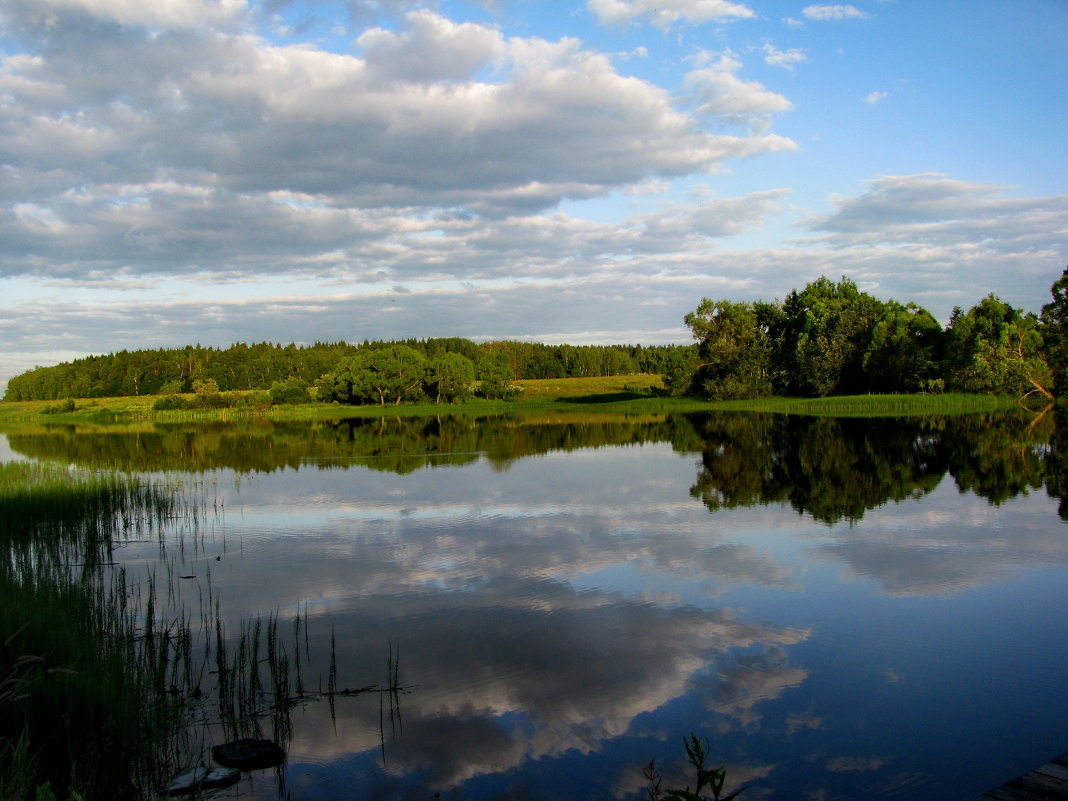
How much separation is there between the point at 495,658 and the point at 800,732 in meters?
3.62

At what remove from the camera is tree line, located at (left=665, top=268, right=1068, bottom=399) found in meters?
65.8

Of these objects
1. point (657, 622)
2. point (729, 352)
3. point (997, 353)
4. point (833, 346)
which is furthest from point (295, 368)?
point (657, 622)

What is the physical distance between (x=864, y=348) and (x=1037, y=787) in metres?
77.4

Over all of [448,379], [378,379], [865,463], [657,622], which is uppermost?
[378,379]

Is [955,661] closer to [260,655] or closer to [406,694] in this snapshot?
[406,694]

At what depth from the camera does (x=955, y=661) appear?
356 inches

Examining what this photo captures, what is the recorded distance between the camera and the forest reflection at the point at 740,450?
895 inches

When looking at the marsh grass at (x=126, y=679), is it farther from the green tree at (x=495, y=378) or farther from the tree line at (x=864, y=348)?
the green tree at (x=495, y=378)

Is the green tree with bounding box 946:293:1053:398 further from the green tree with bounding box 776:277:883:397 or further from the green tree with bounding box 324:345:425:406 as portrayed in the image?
the green tree with bounding box 324:345:425:406

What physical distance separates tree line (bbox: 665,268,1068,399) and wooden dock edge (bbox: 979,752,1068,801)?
6728 centimetres

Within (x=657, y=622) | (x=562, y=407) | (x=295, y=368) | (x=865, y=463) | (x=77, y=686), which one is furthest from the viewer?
(x=295, y=368)

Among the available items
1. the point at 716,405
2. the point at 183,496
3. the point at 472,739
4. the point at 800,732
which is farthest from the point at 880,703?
the point at 716,405

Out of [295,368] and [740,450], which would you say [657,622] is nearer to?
[740,450]

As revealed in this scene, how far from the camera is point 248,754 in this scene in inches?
273
